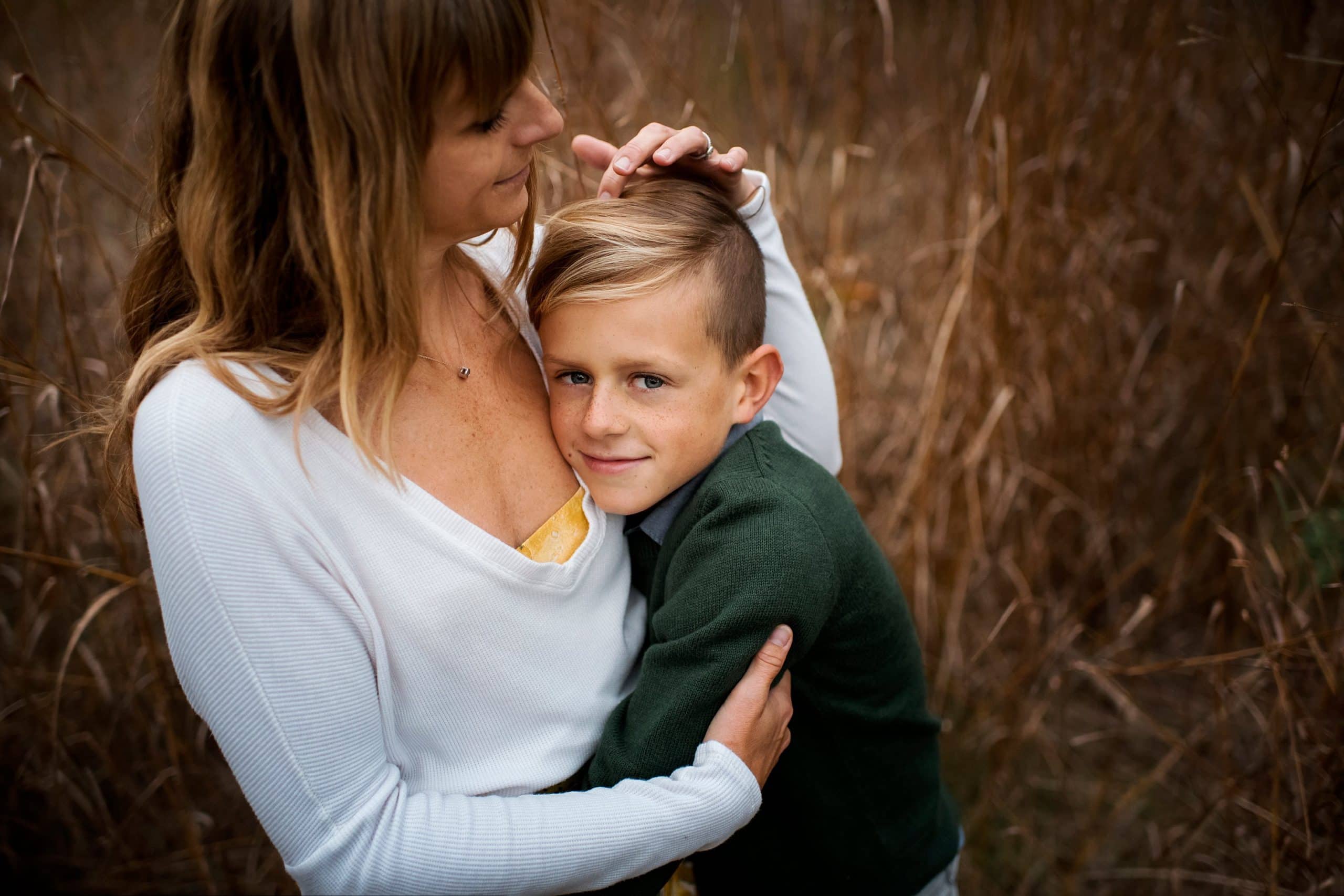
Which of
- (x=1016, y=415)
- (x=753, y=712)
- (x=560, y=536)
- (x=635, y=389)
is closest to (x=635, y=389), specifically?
(x=635, y=389)

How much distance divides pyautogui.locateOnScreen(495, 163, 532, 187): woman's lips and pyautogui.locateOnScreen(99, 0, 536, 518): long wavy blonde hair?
9cm

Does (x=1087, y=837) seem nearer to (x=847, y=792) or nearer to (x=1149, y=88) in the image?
(x=847, y=792)

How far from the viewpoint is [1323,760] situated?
1699 mm

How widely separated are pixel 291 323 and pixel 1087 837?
2163 millimetres

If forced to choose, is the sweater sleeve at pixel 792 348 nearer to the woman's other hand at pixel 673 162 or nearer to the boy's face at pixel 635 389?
the woman's other hand at pixel 673 162

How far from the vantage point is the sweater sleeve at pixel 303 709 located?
0.88 metres

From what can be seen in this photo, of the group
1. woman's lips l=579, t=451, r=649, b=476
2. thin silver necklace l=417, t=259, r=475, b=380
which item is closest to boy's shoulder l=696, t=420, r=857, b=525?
woman's lips l=579, t=451, r=649, b=476

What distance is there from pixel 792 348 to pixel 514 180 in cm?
58

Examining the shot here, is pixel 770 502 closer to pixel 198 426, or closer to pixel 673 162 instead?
pixel 673 162

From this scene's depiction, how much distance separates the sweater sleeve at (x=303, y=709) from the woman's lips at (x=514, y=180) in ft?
1.30

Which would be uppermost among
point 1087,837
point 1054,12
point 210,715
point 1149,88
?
point 1054,12

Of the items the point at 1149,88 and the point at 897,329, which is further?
the point at 897,329

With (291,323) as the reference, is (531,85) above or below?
above

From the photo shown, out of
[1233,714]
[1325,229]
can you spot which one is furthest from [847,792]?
[1325,229]
